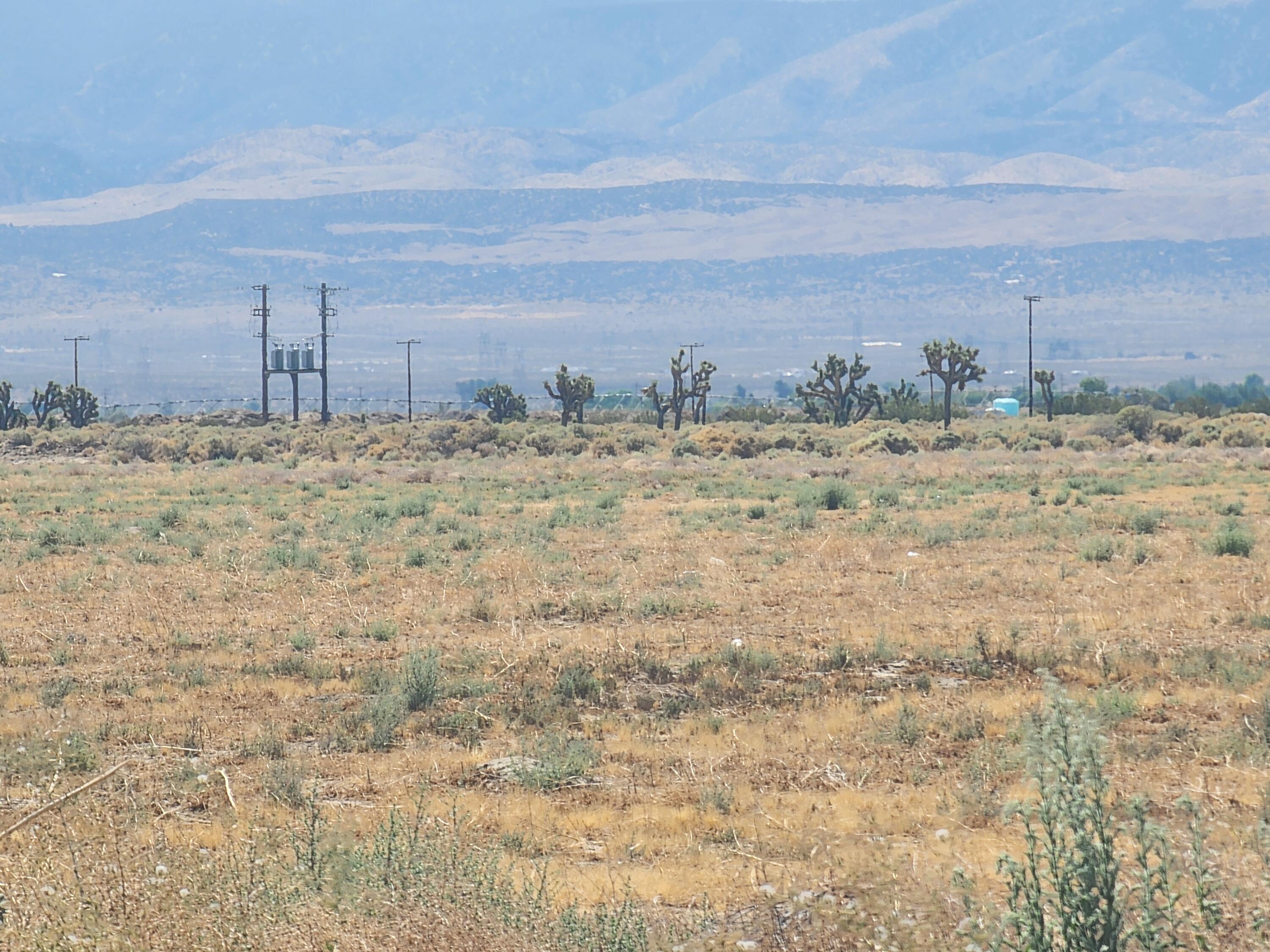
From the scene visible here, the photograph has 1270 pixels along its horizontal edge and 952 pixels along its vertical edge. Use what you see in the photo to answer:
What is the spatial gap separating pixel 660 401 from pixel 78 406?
3258 cm

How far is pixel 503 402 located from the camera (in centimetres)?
8581

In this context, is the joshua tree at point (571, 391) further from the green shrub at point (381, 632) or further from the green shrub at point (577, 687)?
the green shrub at point (577, 687)

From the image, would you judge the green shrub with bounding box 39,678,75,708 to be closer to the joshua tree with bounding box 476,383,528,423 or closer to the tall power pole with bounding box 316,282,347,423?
the joshua tree with bounding box 476,383,528,423

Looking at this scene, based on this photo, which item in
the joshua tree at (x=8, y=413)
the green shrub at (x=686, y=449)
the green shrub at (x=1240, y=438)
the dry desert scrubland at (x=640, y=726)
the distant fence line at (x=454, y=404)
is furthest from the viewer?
the distant fence line at (x=454, y=404)

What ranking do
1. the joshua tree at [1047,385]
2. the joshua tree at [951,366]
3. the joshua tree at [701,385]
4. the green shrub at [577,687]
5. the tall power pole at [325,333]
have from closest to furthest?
the green shrub at [577,687]
the joshua tree at [951,366]
the joshua tree at [1047,385]
the joshua tree at [701,385]
the tall power pole at [325,333]

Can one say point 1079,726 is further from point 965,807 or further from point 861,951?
point 965,807

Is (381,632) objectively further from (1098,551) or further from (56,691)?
(1098,551)

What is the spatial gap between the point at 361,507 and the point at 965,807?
22112 millimetres

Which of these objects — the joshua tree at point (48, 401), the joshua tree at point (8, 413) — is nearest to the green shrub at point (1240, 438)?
the joshua tree at point (8, 413)

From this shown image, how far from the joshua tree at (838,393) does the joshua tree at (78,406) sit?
3924 centimetres

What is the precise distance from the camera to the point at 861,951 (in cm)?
720

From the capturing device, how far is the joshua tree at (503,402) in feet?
276

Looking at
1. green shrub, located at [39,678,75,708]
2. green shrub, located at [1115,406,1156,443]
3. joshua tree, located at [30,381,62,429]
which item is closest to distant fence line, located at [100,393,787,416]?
joshua tree, located at [30,381,62,429]

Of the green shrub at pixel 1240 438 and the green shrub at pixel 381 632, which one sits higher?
the green shrub at pixel 1240 438
